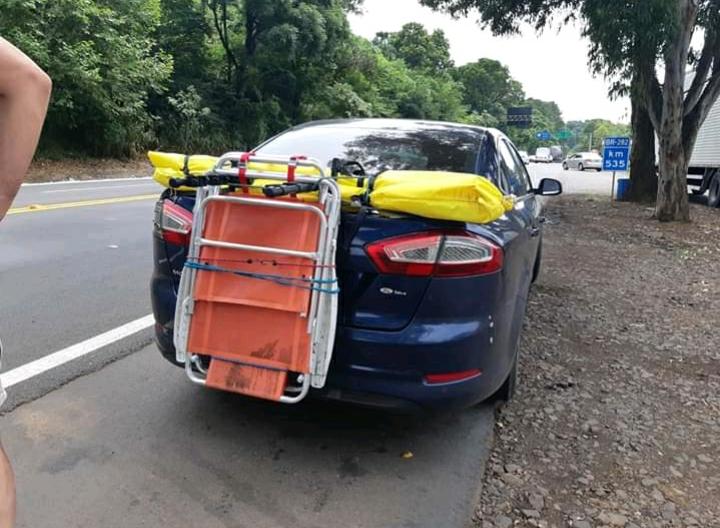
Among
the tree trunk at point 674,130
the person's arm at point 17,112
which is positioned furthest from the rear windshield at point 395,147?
the tree trunk at point 674,130

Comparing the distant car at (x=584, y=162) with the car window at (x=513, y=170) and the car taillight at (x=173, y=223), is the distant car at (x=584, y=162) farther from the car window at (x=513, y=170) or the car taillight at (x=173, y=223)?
the car taillight at (x=173, y=223)

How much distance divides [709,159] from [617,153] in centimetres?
368

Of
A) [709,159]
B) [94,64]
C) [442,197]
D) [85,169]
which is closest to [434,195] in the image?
[442,197]

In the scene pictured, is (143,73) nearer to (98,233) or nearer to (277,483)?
(98,233)

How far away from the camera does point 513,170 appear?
4.53m

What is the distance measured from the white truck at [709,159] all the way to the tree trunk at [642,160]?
1867 mm

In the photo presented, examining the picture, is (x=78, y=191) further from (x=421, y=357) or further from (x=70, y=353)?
(x=421, y=357)

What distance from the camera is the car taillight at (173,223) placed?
3.04m

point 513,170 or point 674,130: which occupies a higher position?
point 674,130

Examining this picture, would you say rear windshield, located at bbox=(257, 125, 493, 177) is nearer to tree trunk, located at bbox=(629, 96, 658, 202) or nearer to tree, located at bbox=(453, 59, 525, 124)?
tree trunk, located at bbox=(629, 96, 658, 202)

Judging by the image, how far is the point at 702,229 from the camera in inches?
473

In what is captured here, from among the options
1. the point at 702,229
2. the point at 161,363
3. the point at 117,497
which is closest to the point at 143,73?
the point at 702,229

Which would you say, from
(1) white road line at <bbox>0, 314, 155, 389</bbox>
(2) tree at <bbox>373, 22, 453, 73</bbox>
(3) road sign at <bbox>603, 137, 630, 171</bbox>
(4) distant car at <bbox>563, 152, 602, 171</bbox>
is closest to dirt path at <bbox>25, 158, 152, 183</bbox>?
(1) white road line at <bbox>0, 314, 155, 389</bbox>

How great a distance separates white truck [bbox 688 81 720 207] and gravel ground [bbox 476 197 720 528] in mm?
11464
